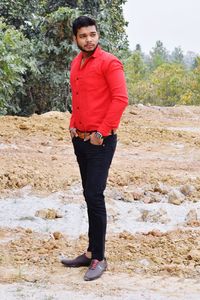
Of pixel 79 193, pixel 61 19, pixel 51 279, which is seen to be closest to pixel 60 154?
pixel 79 193

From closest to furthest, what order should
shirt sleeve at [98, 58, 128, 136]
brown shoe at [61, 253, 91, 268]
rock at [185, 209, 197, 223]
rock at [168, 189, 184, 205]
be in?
shirt sleeve at [98, 58, 128, 136] < brown shoe at [61, 253, 91, 268] < rock at [185, 209, 197, 223] < rock at [168, 189, 184, 205]

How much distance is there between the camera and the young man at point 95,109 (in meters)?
3.50

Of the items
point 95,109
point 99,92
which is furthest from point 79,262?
point 99,92

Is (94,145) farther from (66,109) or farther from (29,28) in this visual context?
(29,28)

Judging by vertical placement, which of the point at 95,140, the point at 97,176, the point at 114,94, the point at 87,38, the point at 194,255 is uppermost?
the point at 87,38

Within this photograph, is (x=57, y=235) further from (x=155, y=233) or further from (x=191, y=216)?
(x=191, y=216)

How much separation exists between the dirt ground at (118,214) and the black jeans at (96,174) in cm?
40

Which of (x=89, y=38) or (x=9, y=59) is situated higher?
(x=89, y=38)

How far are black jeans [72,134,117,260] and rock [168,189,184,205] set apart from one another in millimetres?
2182

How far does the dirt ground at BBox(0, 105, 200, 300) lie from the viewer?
12.3 ft

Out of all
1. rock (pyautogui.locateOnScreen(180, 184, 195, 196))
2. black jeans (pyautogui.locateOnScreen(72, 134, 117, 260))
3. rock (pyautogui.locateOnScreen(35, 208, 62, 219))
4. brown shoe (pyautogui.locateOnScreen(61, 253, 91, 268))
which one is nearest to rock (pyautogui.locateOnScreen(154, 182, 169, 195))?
rock (pyautogui.locateOnScreen(180, 184, 195, 196))

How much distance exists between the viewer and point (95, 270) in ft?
12.6

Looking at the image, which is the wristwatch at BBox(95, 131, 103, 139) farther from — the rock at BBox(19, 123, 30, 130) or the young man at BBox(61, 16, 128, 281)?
the rock at BBox(19, 123, 30, 130)

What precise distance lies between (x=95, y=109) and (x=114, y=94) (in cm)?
18
